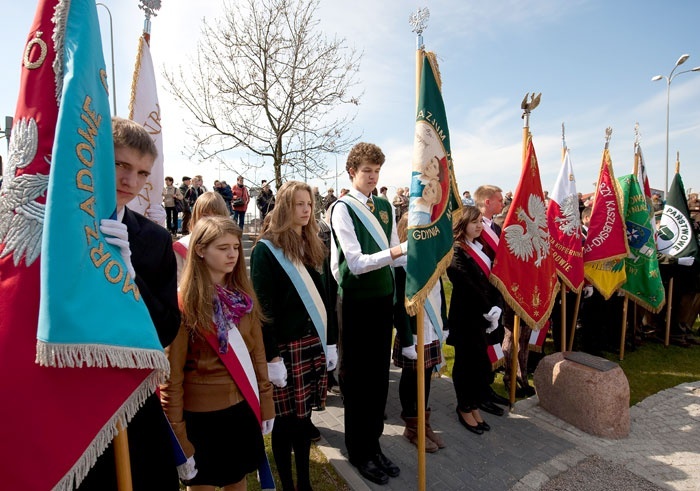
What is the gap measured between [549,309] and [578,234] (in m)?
1.48

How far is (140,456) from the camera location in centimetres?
162

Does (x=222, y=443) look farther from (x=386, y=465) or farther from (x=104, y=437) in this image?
(x=386, y=465)

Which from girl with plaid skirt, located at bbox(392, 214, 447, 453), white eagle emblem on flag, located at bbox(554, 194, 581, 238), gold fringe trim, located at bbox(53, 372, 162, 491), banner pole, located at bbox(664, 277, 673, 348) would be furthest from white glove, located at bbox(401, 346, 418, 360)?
banner pole, located at bbox(664, 277, 673, 348)

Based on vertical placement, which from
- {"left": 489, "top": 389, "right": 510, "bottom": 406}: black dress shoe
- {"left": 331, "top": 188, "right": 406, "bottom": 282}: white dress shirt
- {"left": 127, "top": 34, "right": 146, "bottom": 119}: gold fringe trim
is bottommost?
{"left": 489, "top": 389, "right": 510, "bottom": 406}: black dress shoe

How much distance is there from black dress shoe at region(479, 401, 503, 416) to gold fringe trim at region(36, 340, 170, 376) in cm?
417

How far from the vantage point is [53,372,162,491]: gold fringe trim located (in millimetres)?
1314

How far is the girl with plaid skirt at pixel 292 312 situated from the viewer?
9.64ft

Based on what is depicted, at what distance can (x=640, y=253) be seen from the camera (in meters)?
6.39

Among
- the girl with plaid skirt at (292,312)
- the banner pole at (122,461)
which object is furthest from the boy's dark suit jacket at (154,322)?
the girl with plaid skirt at (292,312)

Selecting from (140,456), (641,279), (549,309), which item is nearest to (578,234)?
(549,309)

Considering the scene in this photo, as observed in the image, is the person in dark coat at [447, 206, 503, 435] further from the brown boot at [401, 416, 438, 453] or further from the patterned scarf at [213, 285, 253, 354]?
the patterned scarf at [213, 285, 253, 354]

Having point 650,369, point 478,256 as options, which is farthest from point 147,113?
point 650,369

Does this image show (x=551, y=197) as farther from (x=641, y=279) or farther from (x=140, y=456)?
(x=140, y=456)

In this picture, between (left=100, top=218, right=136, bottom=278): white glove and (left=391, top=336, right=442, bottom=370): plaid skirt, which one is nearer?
(left=100, top=218, right=136, bottom=278): white glove
